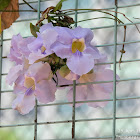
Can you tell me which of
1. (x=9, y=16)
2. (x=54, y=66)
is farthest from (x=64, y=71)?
(x=9, y=16)

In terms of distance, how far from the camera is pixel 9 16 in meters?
0.81

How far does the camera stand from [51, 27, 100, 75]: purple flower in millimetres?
645

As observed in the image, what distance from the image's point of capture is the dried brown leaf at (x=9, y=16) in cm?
80

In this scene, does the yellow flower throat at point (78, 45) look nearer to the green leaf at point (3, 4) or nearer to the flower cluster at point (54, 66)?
the flower cluster at point (54, 66)

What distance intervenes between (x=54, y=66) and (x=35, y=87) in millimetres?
46

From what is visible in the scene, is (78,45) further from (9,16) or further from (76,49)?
(9,16)

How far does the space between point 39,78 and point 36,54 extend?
0.05 meters

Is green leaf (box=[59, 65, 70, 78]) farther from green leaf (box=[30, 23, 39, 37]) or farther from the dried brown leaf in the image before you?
the dried brown leaf

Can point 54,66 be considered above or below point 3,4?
below

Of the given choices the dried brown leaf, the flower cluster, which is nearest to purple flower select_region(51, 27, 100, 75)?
the flower cluster

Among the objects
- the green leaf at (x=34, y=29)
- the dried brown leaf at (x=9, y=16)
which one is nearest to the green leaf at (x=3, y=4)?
the dried brown leaf at (x=9, y=16)

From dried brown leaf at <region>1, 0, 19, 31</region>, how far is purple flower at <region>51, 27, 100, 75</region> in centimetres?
17

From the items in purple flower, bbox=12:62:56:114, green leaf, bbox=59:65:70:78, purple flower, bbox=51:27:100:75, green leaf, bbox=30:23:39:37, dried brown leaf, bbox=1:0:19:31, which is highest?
dried brown leaf, bbox=1:0:19:31

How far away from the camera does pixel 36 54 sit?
66 cm
